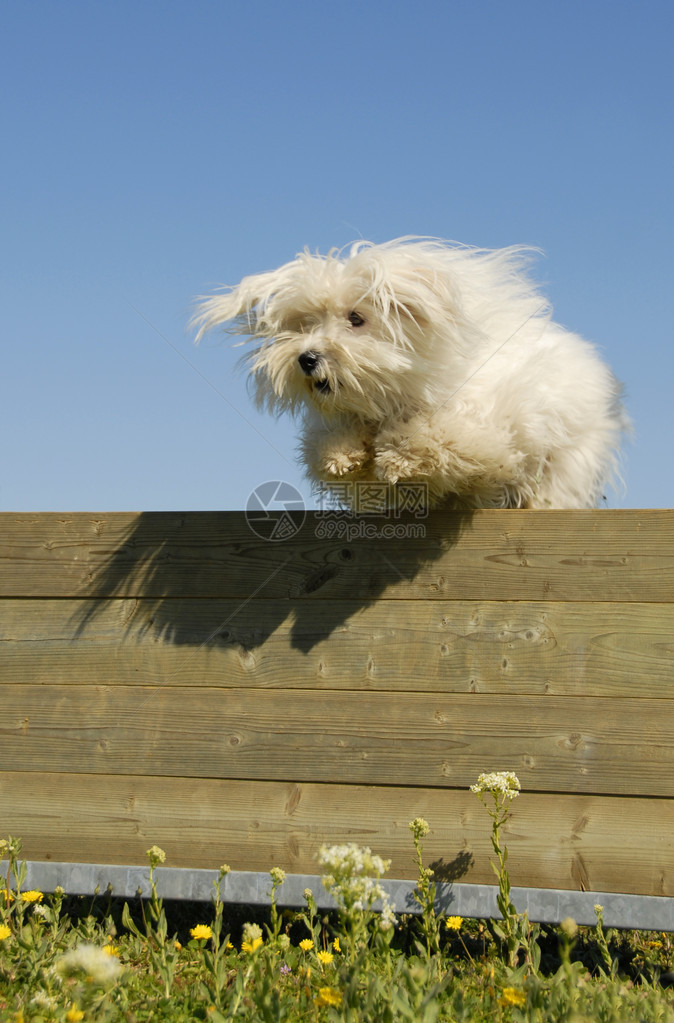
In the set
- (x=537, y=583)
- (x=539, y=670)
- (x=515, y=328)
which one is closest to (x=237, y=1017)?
(x=539, y=670)

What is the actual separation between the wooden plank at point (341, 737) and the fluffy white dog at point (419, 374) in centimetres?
66

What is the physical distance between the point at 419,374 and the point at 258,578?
0.80m

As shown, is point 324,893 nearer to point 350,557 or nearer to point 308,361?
point 350,557

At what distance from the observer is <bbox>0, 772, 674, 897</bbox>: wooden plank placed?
7.57ft

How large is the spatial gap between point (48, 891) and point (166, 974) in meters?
0.67

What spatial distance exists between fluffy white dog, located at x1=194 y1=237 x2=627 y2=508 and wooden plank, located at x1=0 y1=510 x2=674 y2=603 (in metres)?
0.18

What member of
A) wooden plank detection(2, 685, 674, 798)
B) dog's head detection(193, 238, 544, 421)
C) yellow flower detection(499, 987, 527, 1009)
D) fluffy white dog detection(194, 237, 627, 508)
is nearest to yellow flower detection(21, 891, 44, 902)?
wooden plank detection(2, 685, 674, 798)

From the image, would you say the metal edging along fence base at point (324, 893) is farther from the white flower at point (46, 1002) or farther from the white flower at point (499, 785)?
the white flower at point (46, 1002)

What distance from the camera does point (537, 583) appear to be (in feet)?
8.07

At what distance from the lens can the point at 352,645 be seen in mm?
2518

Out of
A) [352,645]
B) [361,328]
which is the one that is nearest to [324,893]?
[352,645]

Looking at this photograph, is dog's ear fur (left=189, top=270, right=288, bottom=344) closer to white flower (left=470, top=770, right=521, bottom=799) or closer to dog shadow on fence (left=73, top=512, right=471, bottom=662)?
dog shadow on fence (left=73, top=512, right=471, bottom=662)

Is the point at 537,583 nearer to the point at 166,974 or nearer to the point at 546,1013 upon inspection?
the point at 546,1013

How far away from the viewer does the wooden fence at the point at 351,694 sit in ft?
7.69
